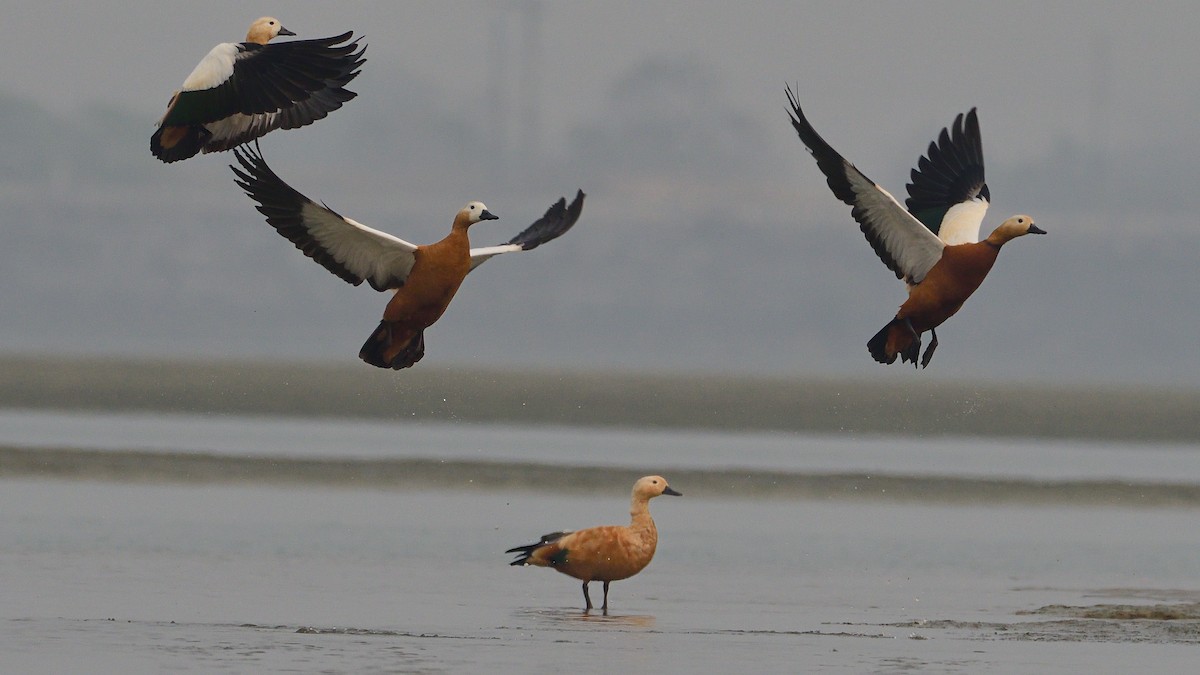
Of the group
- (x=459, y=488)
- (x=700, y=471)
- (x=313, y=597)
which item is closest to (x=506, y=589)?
(x=313, y=597)

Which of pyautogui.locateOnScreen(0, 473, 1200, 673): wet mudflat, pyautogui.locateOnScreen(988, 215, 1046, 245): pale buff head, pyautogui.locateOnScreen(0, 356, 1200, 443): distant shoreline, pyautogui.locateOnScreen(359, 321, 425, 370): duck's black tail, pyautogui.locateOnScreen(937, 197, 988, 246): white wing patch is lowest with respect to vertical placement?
pyautogui.locateOnScreen(0, 473, 1200, 673): wet mudflat

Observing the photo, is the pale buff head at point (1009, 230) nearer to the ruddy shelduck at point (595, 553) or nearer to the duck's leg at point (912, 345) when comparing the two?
the duck's leg at point (912, 345)

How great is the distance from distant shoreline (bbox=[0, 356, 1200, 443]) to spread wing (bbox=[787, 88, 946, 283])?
3390cm

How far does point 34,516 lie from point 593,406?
146 feet

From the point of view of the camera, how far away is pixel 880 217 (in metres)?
19.5

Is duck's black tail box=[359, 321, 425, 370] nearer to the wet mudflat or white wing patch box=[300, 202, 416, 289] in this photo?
white wing patch box=[300, 202, 416, 289]

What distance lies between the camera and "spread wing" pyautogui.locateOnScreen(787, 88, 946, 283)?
19.2 meters

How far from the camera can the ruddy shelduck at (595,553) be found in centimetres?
2050

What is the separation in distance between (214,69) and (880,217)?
18.5ft

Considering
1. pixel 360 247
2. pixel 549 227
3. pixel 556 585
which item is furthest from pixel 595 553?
pixel 360 247

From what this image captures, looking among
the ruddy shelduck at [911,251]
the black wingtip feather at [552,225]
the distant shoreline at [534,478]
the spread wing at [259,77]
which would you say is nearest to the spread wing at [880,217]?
the ruddy shelduck at [911,251]

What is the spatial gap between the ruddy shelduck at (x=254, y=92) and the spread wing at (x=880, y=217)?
149 inches

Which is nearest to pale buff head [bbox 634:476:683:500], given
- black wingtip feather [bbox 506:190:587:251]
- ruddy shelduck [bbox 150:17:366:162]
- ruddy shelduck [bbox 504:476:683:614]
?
ruddy shelduck [bbox 504:476:683:614]

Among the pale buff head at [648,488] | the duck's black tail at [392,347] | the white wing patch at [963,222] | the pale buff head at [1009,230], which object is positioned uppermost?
the white wing patch at [963,222]
